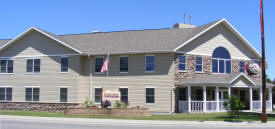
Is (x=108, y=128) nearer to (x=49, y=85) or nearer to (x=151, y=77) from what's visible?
(x=151, y=77)

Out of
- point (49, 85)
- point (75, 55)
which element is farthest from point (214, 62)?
point (49, 85)

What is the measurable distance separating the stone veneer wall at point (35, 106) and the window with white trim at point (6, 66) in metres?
3.33

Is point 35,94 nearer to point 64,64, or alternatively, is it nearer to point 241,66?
point 64,64

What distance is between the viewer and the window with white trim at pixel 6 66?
3512 cm

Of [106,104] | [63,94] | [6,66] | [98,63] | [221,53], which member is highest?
[221,53]

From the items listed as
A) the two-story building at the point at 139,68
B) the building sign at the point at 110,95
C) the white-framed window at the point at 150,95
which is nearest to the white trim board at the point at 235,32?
the two-story building at the point at 139,68

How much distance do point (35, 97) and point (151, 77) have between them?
38.2 feet

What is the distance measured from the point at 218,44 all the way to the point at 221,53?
954 mm

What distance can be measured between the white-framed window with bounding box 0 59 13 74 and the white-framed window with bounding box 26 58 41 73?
2.09 metres

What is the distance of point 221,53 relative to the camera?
33375 millimetres

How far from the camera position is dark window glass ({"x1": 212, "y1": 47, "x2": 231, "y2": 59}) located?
32969 mm

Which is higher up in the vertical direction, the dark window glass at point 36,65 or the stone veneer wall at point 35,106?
the dark window glass at point 36,65

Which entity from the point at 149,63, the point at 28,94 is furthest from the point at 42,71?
the point at 149,63

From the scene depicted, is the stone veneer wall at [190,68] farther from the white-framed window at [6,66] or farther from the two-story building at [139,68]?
the white-framed window at [6,66]
